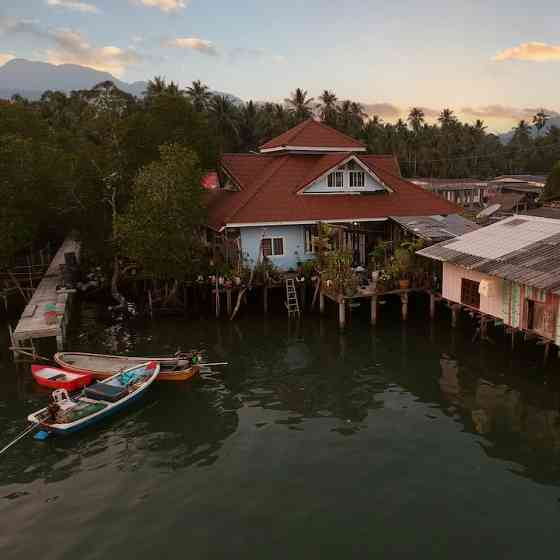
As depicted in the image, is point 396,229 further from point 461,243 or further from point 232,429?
point 232,429

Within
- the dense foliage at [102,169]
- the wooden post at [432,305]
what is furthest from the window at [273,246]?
the wooden post at [432,305]

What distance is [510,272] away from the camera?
18.7 m

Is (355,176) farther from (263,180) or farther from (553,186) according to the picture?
(553,186)

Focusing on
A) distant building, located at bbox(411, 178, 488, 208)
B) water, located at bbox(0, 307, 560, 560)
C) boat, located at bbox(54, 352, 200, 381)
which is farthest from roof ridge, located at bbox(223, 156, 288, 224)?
distant building, located at bbox(411, 178, 488, 208)

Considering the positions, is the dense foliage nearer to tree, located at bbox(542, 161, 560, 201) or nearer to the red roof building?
the red roof building

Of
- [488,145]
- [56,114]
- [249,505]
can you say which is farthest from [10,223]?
[488,145]

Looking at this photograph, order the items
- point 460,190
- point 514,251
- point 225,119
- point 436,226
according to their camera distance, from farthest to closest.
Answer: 1. point 460,190
2. point 225,119
3. point 436,226
4. point 514,251

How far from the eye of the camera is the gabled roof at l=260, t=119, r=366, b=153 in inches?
1339

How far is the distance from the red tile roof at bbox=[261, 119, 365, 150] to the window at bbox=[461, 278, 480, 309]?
15.5m

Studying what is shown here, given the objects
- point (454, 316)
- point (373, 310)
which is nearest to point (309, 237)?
point (373, 310)

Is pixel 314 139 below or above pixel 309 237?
above

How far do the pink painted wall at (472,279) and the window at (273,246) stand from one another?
9.97 meters

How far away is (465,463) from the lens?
13.9 m

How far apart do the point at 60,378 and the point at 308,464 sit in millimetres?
10975
